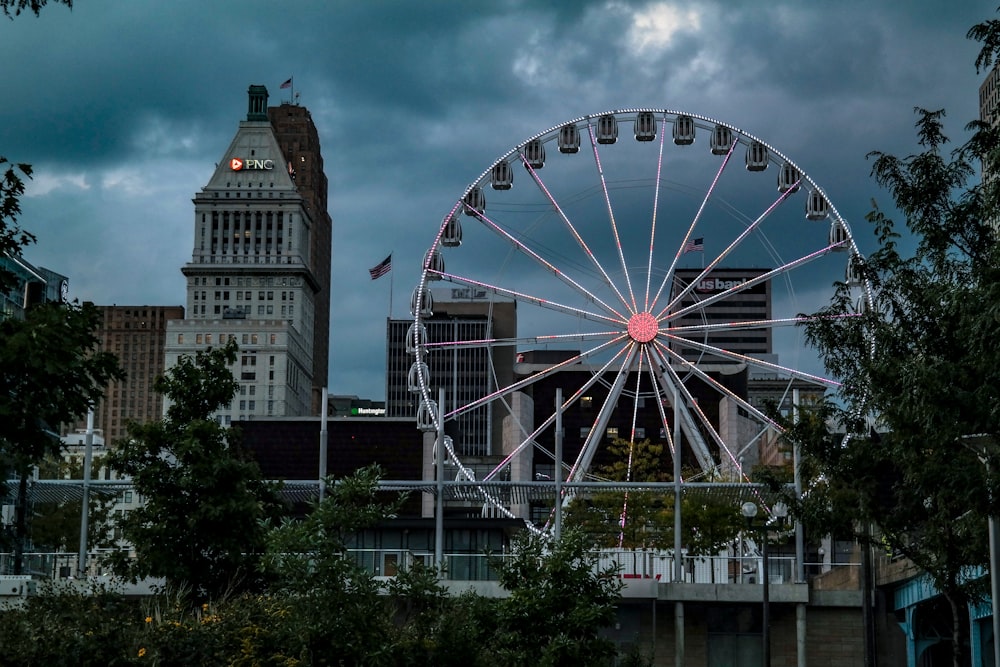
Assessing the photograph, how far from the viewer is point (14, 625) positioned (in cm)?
3044

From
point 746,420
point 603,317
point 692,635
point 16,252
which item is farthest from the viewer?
point 746,420

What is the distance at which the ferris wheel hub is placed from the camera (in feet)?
216

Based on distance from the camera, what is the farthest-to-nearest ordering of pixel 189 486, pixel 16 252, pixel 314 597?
pixel 189 486 < pixel 314 597 < pixel 16 252

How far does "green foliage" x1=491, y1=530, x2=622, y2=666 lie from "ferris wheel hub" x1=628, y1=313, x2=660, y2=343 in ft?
112

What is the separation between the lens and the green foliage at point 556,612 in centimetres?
3062

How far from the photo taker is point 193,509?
135 feet

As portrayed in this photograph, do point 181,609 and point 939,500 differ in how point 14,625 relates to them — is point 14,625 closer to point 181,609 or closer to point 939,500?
point 181,609

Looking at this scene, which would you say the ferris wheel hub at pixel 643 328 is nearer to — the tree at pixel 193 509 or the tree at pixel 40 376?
the tree at pixel 193 509

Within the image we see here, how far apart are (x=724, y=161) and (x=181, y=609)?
137ft

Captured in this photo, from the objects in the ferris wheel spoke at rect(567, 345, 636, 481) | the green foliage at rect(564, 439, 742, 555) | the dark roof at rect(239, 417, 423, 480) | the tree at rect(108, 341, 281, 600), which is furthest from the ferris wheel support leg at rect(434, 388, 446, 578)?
the dark roof at rect(239, 417, 423, 480)

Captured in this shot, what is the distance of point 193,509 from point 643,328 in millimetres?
29449

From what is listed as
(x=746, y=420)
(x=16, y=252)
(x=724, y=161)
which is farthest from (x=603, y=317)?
(x=746, y=420)

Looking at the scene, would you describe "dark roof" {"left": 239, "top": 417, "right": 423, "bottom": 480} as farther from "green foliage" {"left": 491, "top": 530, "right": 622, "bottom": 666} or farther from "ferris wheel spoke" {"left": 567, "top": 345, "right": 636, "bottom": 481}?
"green foliage" {"left": 491, "top": 530, "right": 622, "bottom": 666}

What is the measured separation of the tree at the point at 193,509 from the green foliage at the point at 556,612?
1032 centimetres
